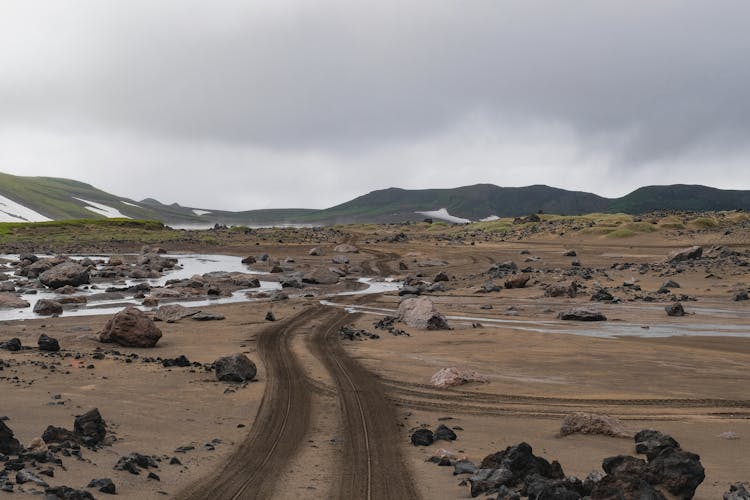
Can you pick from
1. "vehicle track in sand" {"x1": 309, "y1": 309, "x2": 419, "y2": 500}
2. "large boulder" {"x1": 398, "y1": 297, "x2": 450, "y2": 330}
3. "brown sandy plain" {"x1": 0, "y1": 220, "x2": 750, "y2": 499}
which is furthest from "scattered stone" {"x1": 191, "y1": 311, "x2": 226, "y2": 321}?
"vehicle track in sand" {"x1": 309, "y1": 309, "x2": 419, "y2": 500}

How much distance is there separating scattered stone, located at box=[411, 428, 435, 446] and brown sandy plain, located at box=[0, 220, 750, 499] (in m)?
0.17

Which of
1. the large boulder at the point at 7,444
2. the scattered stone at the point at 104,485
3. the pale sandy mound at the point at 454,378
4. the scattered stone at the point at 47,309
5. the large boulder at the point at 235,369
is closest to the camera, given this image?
the scattered stone at the point at 104,485

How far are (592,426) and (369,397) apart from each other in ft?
18.4

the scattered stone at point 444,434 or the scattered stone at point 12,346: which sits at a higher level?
the scattered stone at point 12,346

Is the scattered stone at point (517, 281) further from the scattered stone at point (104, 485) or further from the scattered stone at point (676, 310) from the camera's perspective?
the scattered stone at point (104, 485)

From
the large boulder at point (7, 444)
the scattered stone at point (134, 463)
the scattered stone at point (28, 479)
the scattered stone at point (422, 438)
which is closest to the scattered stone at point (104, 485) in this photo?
the scattered stone at point (28, 479)

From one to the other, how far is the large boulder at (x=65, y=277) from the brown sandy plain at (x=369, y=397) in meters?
13.2

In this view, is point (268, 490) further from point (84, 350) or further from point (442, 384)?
point (84, 350)

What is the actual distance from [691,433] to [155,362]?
1438 centimetres

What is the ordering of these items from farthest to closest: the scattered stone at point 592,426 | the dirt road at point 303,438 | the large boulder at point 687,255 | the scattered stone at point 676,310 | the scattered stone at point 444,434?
the large boulder at point 687,255 → the scattered stone at point 676,310 → the scattered stone at point 444,434 → the scattered stone at point 592,426 → the dirt road at point 303,438

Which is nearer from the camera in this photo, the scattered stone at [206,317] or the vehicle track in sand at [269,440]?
the vehicle track in sand at [269,440]

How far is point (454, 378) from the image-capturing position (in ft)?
55.0

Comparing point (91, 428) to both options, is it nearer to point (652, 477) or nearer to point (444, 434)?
point (444, 434)

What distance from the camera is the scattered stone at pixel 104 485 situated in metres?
8.43
